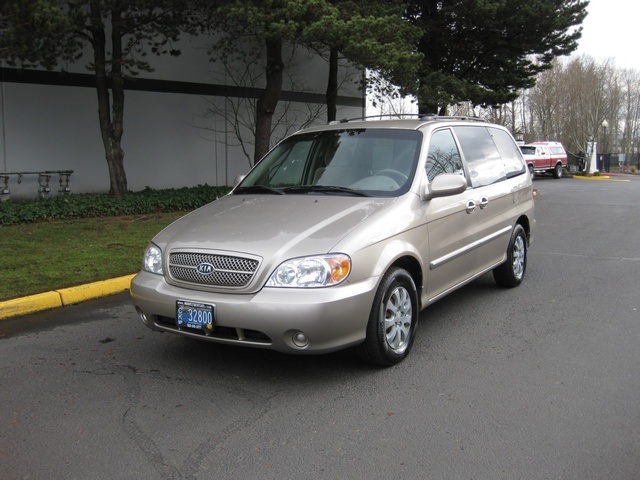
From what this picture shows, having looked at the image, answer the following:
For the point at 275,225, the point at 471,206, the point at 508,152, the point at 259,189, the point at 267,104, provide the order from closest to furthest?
the point at 275,225
the point at 259,189
the point at 471,206
the point at 508,152
the point at 267,104

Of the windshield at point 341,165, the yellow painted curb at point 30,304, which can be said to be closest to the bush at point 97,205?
the yellow painted curb at point 30,304

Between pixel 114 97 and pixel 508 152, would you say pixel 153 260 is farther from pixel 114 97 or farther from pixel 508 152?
pixel 114 97

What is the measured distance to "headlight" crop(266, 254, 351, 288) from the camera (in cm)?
394

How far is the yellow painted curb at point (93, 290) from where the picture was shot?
21.2 feet

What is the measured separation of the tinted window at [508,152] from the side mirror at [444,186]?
211 centimetres

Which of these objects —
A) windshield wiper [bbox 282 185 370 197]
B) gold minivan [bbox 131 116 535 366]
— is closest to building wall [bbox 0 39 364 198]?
gold minivan [bbox 131 116 535 366]

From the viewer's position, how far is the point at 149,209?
13172 mm

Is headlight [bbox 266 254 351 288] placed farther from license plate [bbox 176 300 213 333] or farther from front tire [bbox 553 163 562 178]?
front tire [bbox 553 163 562 178]

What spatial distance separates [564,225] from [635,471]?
10.6m

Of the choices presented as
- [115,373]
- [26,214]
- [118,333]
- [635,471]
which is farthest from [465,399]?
[26,214]

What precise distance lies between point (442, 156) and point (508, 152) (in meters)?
1.96

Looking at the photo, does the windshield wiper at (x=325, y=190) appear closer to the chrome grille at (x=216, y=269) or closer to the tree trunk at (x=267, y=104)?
the chrome grille at (x=216, y=269)

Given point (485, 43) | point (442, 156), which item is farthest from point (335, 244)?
point (485, 43)

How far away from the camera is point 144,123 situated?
16531 mm
